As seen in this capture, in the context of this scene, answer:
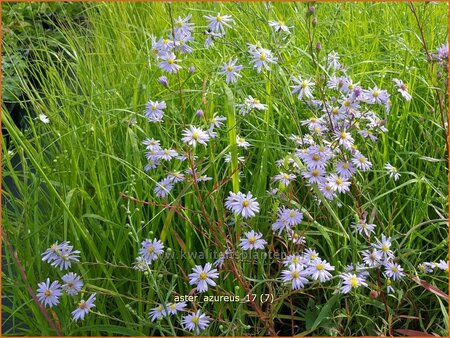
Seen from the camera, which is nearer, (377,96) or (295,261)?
(295,261)

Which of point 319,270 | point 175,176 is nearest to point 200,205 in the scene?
point 175,176

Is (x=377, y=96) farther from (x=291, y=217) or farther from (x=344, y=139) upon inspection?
(x=291, y=217)

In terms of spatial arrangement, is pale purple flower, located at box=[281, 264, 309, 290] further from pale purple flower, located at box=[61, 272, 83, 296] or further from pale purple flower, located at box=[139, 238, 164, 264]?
pale purple flower, located at box=[61, 272, 83, 296]

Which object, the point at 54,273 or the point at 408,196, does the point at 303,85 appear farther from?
the point at 54,273

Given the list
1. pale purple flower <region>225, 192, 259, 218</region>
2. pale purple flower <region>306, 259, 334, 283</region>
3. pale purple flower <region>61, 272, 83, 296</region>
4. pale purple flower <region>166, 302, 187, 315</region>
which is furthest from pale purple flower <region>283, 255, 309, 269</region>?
pale purple flower <region>61, 272, 83, 296</region>

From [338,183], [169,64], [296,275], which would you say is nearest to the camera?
[296,275]

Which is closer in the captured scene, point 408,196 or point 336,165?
point 336,165

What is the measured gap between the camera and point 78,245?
5.91 ft

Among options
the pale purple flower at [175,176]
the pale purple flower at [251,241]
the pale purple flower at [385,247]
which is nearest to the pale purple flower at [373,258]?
the pale purple flower at [385,247]

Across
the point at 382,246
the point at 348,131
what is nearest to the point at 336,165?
the point at 348,131

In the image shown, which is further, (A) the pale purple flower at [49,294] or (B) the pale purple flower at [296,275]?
(A) the pale purple flower at [49,294]

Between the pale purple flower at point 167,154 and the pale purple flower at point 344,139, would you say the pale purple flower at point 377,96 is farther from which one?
the pale purple flower at point 167,154

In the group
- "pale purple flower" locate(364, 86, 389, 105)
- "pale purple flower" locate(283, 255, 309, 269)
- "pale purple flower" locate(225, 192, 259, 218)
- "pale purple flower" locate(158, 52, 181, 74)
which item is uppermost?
"pale purple flower" locate(158, 52, 181, 74)

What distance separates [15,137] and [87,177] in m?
0.30
